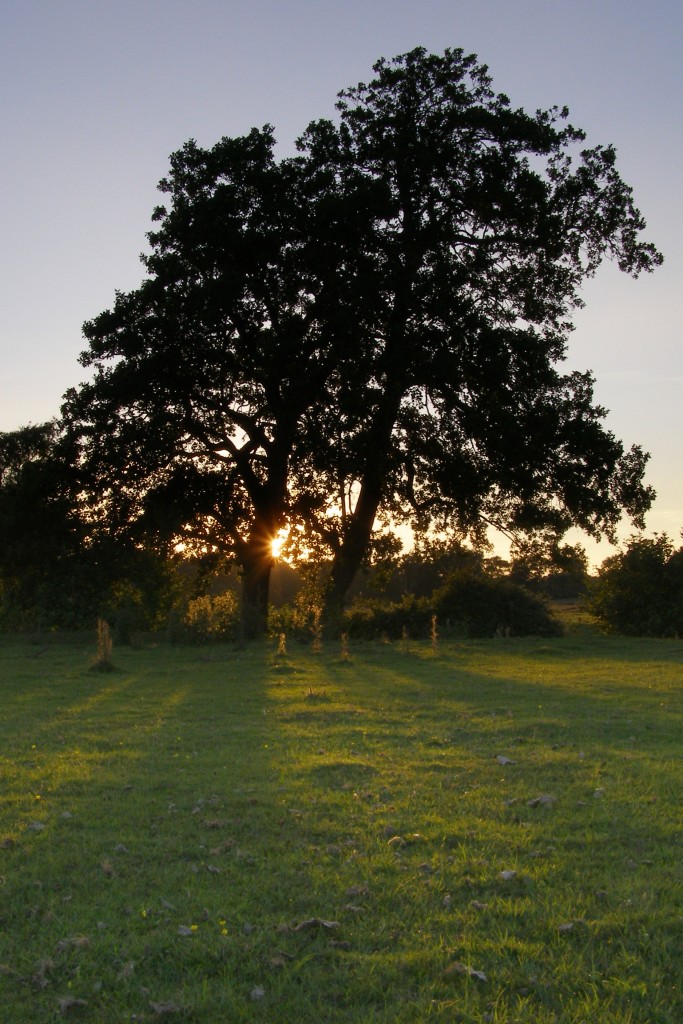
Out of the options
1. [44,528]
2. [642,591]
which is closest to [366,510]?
[44,528]

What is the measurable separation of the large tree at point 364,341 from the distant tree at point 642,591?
8.46 m

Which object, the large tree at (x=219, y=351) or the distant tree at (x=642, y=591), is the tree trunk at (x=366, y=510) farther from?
the distant tree at (x=642, y=591)

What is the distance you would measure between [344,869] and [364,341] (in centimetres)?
2271

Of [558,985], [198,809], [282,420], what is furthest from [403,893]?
[282,420]

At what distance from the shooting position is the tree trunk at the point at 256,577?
29969mm

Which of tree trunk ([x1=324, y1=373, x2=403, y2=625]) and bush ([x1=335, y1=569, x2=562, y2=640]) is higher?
tree trunk ([x1=324, y1=373, x2=403, y2=625])

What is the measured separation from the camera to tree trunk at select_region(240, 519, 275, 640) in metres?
30.0

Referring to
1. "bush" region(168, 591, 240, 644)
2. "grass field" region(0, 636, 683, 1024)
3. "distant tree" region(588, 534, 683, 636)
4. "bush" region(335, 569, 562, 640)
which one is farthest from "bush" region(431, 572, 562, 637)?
"grass field" region(0, 636, 683, 1024)

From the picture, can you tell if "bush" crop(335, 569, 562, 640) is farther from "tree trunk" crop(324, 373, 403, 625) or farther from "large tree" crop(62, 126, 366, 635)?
"large tree" crop(62, 126, 366, 635)

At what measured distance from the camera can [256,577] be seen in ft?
99.7

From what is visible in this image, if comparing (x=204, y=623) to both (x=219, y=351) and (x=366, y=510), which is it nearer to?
(x=366, y=510)

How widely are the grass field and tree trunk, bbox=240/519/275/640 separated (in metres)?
16.3

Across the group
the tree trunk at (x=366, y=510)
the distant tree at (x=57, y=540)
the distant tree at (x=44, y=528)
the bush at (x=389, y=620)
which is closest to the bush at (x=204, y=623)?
the distant tree at (x=57, y=540)

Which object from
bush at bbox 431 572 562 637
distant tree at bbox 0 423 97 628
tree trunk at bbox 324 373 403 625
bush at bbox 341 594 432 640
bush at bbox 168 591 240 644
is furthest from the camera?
bush at bbox 431 572 562 637
